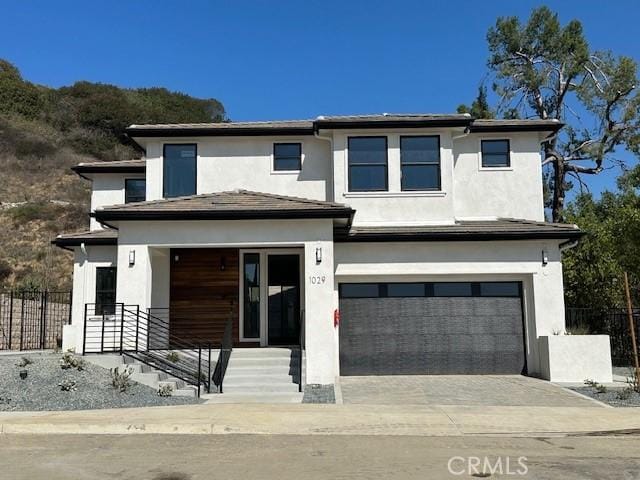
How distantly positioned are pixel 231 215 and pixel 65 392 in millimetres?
5267

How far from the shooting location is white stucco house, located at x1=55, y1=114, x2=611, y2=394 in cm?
1448

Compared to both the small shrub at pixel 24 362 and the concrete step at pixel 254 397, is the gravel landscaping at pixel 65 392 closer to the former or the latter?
the small shrub at pixel 24 362

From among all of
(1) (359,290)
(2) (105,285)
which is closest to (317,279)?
(1) (359,290)

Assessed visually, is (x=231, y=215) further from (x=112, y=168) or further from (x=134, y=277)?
(x=112, y=168)

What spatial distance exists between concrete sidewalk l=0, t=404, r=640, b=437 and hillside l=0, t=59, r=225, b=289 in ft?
74.0

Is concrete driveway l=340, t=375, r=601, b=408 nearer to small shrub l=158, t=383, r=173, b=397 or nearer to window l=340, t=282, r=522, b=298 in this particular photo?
window l=340, t=282, r=522, b=298

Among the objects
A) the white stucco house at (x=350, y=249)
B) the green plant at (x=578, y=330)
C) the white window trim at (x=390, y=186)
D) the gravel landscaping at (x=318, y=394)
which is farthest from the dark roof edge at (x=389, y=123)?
the gravel landscaping at (x=318, y=394)

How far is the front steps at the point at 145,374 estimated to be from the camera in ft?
40.7

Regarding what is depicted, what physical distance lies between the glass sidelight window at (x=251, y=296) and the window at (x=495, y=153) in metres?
7.37

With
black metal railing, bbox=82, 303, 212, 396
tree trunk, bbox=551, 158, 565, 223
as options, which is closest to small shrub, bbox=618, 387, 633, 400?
black metal railing, bbox=82, 303, 212, 396

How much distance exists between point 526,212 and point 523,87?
18.0m

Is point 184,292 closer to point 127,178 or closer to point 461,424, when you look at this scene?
point 127,178

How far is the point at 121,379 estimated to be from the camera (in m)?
12.1

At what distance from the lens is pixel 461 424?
9867 millimetres
